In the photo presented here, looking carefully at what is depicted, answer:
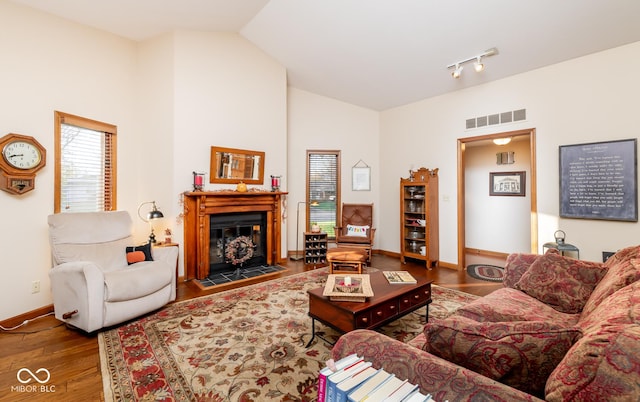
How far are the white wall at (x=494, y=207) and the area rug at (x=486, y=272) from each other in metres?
1.00

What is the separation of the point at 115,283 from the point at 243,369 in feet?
4.94

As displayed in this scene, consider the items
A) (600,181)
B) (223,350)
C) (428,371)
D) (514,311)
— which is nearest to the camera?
(428,371)

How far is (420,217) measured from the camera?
17.4 feet

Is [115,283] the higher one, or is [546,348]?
[546,348]

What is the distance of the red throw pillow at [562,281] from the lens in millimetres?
2131

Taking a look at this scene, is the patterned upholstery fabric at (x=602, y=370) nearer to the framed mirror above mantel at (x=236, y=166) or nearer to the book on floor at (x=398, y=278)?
the book on floor at (x=398, y=278)

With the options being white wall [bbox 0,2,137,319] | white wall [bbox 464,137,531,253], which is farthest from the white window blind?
white wall [bbox 464,137,531,253]

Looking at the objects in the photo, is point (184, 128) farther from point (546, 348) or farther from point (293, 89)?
point (546, 348)

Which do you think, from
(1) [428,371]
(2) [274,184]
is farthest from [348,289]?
(2) [274,184]

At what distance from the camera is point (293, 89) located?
5.77 m

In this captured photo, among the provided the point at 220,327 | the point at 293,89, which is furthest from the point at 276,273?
the point at 293,89

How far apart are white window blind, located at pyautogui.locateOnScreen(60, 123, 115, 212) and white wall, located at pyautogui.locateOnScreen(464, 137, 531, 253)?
655 centimetres

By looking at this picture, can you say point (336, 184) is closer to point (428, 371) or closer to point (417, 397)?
point (428, 371)

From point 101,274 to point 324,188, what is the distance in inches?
162
